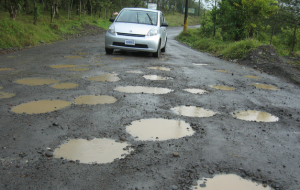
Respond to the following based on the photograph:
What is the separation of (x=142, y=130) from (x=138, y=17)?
24.0 ft

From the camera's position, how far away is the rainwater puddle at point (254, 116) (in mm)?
3670

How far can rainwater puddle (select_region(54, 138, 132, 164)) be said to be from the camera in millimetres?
2318

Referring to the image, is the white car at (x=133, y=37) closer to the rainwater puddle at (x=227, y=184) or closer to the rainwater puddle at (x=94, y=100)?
the rainwater puddle at (x=94, y=100)

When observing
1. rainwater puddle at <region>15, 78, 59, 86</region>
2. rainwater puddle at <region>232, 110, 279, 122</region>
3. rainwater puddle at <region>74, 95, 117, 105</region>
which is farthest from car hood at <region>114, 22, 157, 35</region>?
rainwater puddle at <region>232, 110, 279, 122</region>

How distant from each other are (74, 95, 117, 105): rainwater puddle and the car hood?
507cm

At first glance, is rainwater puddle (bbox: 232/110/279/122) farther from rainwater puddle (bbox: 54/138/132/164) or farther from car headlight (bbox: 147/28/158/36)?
car headlight (bbox: 147/28/158/36)

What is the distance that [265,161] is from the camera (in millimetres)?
2449

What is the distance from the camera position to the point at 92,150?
2457 mm

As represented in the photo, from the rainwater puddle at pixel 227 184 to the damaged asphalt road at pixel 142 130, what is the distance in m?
0.06

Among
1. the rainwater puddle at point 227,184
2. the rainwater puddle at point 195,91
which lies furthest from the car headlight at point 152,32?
the rainwater puddle at point 227,184

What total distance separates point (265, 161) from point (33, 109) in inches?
111

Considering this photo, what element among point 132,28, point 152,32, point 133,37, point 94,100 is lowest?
point 94,100

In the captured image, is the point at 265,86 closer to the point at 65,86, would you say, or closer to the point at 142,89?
the point at 142,89

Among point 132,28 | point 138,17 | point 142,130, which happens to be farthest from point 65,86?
point 138,17
